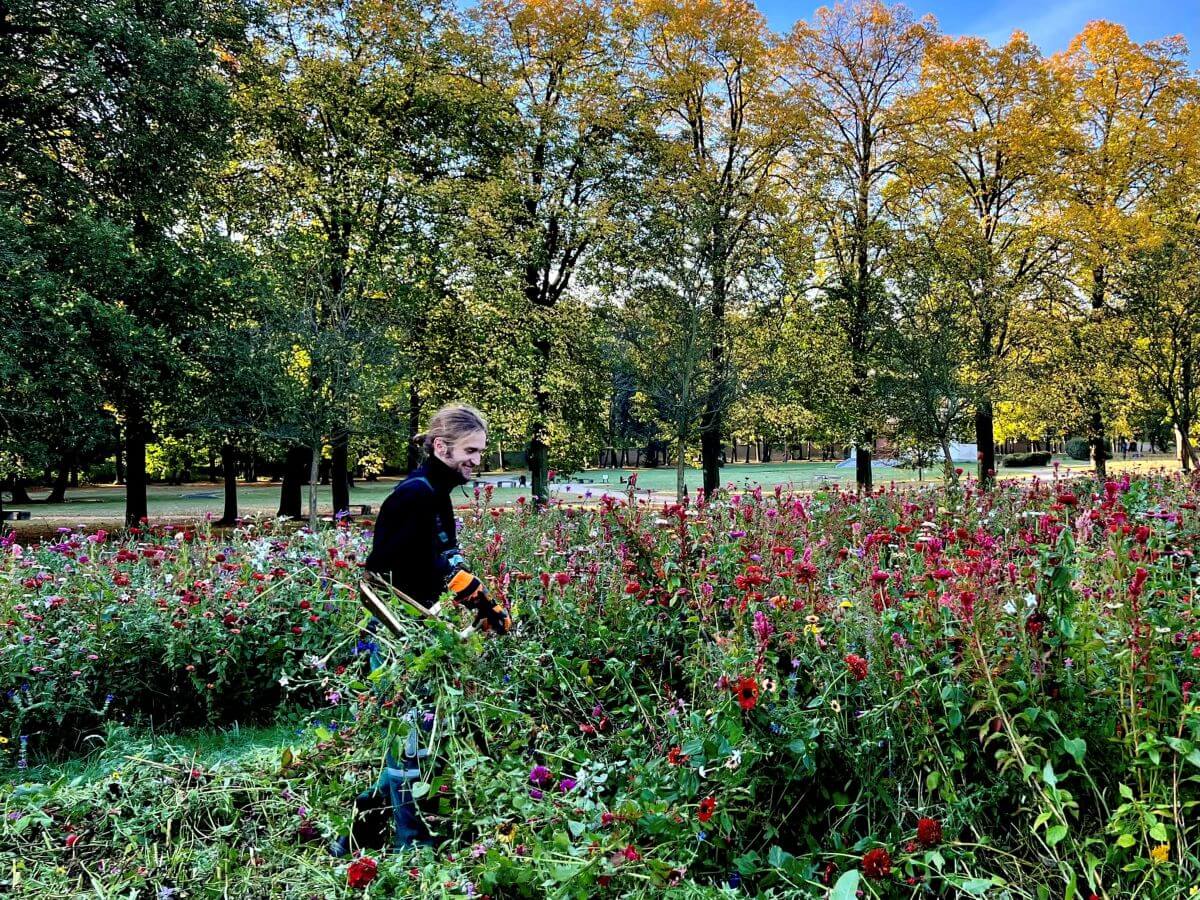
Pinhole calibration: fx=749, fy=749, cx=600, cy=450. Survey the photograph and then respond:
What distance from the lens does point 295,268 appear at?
15461 mm

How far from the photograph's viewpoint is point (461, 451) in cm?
319

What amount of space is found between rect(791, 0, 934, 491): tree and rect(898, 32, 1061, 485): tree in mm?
643

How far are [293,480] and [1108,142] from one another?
77.5 ft

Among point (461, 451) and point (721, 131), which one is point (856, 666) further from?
point (721, 131)

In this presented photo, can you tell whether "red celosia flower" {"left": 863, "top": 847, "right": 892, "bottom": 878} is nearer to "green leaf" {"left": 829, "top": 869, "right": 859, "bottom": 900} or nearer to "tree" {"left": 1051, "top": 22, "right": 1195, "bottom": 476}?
"green leaf" {"left": 829, "top": 869, "right": 859, "bottom": 900}

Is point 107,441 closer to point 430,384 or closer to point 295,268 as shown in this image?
point 295,268

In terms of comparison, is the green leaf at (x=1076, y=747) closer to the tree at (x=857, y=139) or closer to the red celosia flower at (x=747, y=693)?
the red celosia flower at (x=747, y=693)

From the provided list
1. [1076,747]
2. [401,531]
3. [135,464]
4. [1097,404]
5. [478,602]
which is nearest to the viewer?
[1076,747]

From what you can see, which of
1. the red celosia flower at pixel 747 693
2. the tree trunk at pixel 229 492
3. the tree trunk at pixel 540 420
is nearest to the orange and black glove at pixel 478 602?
the red celosia flower at pixel 747 693

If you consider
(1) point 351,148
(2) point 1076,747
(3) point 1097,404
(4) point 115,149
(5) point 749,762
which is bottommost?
(5) point 749,762

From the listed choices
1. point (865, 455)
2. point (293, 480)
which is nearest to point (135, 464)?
point (293, 480)

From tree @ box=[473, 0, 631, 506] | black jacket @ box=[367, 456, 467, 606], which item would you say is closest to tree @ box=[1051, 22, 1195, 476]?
tree @ box=[473, 0, 631, 506]

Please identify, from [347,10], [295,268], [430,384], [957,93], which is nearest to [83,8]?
[295,268]

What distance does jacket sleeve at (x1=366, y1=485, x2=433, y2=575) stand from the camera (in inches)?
120
